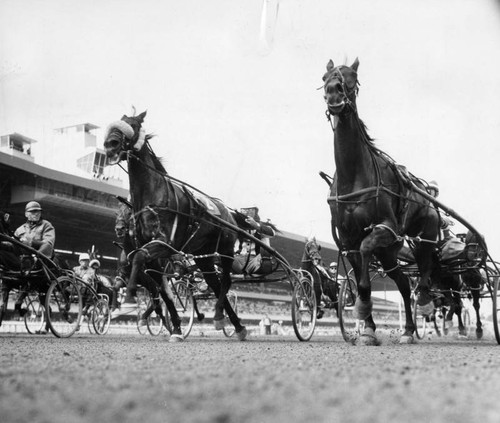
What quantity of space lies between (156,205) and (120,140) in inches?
35.6

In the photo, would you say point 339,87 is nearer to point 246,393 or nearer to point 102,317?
point 246,393

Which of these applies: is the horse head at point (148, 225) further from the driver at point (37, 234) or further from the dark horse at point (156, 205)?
the driver at point (37, 234)

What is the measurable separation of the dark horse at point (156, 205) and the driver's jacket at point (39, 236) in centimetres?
205

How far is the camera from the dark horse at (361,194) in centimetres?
668

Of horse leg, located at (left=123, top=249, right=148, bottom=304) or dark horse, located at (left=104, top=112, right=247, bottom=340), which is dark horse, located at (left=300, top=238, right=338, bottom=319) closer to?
dark horse, located at (left=104, top=112, right=247, bottom=340)

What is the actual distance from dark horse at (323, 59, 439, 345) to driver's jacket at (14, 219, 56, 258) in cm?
447

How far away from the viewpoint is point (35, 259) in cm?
902

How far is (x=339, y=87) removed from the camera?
667 cm

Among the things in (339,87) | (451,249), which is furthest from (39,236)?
(451,249)

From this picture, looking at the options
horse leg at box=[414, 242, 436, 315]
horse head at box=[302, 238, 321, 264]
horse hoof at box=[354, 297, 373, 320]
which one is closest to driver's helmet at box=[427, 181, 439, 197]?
horse leg at box=[414, 242, 436, 315]

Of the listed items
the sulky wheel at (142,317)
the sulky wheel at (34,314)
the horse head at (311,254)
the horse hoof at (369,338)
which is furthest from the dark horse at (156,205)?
the horse head at (311,254)

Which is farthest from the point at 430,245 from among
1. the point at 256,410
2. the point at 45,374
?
the point at 256,410

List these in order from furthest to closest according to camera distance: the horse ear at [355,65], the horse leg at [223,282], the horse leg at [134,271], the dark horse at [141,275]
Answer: the horse leg at [223,282], the dark horse at [141,275], the horse leg at [134,271], the horse ear at [355,65]

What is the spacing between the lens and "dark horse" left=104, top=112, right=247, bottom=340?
7805 millimetres
